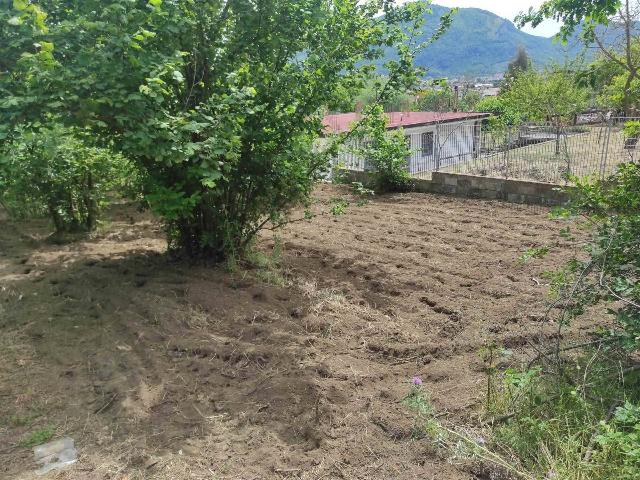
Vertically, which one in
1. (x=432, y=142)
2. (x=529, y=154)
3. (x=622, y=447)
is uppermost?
(x=432, y=142)

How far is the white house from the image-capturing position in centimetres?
1211

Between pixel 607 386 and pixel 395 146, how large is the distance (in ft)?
26.0

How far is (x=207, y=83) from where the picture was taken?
4.75 meters

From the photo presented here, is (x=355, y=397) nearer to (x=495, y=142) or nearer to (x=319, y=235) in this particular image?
(x=319, y=235)

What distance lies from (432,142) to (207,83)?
1410cm

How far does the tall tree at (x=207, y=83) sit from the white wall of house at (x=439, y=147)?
5.66 meters

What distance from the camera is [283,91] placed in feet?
15.3

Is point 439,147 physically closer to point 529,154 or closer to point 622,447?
point 529,154

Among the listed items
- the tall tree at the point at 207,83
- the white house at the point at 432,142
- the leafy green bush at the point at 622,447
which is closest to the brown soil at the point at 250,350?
the leafy green bush at the point at 622,447

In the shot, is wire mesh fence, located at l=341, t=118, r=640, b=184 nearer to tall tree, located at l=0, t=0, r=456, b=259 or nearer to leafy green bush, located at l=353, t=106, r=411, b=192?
leafy green bush, located at l=353, t=106, r=411, b=192

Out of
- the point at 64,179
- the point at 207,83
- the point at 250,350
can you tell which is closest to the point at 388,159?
the point at 207,83

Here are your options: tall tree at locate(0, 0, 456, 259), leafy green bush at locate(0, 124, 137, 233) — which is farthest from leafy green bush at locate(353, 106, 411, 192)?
leafy green bush at locate(0, 124, 137, 233)

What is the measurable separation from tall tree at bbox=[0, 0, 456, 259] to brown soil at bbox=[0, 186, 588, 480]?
91cm

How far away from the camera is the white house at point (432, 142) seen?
1211cm
